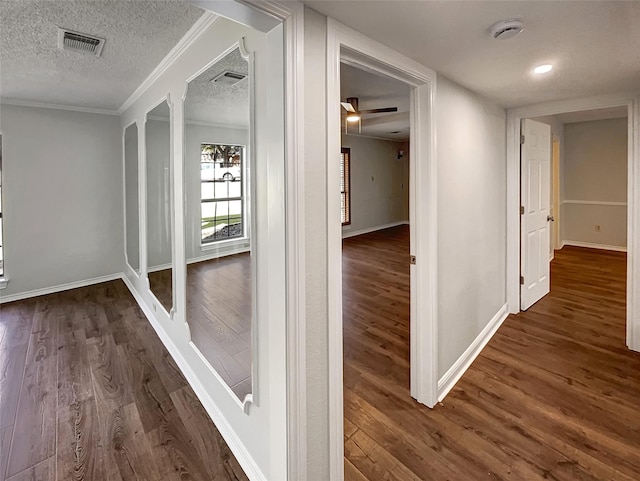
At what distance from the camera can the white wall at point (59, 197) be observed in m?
4.10

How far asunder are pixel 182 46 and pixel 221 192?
1.14 metres

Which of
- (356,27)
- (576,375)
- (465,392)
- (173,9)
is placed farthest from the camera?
(576,375)

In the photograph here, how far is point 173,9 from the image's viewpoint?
6.11 feet

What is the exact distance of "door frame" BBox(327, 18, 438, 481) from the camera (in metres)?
1.37

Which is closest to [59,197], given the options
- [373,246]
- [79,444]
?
[79,444]

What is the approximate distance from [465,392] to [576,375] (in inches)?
36.9

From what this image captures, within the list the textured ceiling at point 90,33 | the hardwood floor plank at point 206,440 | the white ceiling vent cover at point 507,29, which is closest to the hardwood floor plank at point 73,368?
the hardwood floor plank at point 206,440

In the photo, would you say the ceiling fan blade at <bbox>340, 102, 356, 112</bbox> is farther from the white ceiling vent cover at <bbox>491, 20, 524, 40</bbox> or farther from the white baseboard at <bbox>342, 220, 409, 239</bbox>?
the white baseboard at <bbox>342, 220, 409, 239</bbox>

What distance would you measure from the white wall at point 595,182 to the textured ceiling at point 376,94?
131 inches

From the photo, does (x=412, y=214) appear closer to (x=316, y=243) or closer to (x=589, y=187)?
(x=316, y=243)

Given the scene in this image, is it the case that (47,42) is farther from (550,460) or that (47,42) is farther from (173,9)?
(550,460)

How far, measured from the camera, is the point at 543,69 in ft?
6.72

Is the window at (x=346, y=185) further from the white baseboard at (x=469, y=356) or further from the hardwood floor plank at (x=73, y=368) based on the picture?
the hardwood floor plank at (x=73, y=368)

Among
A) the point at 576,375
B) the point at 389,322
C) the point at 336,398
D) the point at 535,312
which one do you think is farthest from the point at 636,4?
the point at 535,312
